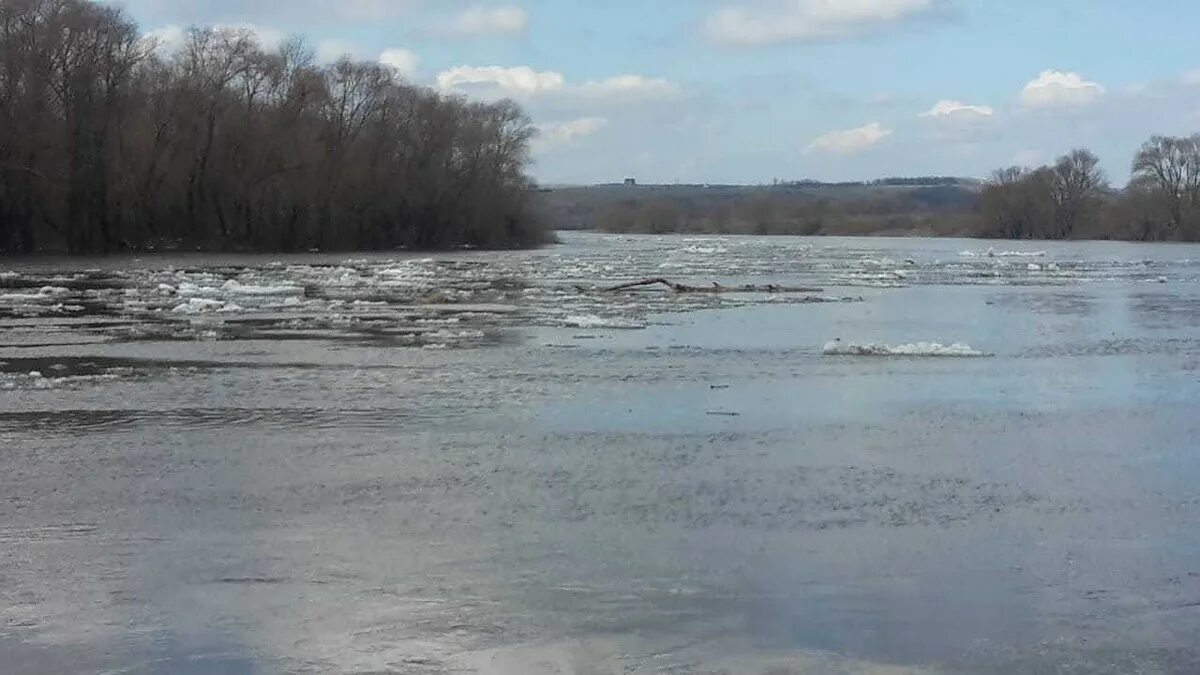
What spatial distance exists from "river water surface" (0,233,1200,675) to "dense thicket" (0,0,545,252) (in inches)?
1784

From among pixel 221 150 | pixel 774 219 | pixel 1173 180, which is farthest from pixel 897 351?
pixel 774 219

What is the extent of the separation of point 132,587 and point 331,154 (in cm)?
7427

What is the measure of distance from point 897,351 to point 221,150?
59.9 m

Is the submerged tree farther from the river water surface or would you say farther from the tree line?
the river water surface

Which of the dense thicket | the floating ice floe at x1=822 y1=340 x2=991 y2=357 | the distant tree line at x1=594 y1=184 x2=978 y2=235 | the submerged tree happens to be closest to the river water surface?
the floating ice floe at x1=822 y1=340 x2=991 y2=357

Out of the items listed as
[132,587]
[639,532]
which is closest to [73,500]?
[132,587]

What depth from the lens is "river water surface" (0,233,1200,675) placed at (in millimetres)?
5750

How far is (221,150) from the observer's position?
233 feet

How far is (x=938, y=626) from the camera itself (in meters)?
5.97

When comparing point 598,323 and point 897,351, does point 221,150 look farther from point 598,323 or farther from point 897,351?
point 897,351

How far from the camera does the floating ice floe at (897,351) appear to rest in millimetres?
18125

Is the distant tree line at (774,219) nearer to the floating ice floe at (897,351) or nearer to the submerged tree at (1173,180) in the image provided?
the submerged tree at (1173,180)

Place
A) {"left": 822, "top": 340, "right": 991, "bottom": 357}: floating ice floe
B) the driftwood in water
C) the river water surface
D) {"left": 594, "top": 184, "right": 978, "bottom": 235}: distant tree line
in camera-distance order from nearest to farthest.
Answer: the river water surface < {"left": 822, "top": 340, "right": 991, "bottom": 357}: floating ice floe < the driftwood in water < {"left": 594, "top": 184, "right": 978, "bottom": 235}: distant tree line

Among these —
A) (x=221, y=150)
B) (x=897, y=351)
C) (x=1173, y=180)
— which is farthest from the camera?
(x=1173, y=180)
